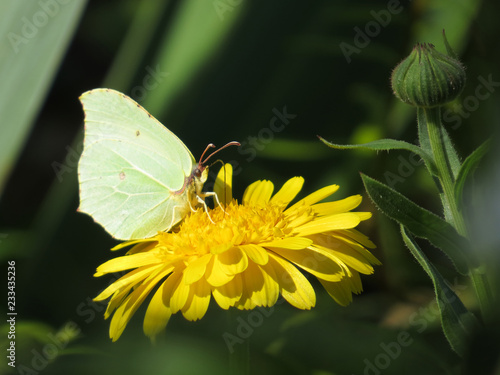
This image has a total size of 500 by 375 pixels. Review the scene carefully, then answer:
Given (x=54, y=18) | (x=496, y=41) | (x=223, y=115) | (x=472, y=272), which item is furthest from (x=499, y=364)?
(x=496, y=41)

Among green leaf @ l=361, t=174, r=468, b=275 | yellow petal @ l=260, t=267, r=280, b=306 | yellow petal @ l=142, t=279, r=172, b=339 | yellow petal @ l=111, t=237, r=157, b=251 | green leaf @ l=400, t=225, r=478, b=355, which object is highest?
green leaf @ l=361, t=174, r=468, b=275

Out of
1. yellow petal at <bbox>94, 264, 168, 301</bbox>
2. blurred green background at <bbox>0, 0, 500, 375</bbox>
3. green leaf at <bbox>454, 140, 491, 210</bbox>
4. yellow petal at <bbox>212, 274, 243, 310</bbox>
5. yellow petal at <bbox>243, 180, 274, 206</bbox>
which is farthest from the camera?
yellow petal at <bbox>243, 180, 274, 206</bbox>

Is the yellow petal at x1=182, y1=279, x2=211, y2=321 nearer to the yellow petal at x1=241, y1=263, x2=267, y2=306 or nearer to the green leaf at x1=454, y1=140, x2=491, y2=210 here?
the yellow petal at x1=241, y1=263, x2=267, y2=306

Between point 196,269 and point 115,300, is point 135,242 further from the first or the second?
point 196,269

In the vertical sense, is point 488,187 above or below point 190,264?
above

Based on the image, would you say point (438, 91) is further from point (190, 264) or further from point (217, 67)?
point (217, 67)

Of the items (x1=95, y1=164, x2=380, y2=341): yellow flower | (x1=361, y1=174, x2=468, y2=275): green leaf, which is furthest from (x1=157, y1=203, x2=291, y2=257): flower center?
(x1=361, y1=174, x2=468, y2=275): green leaf
